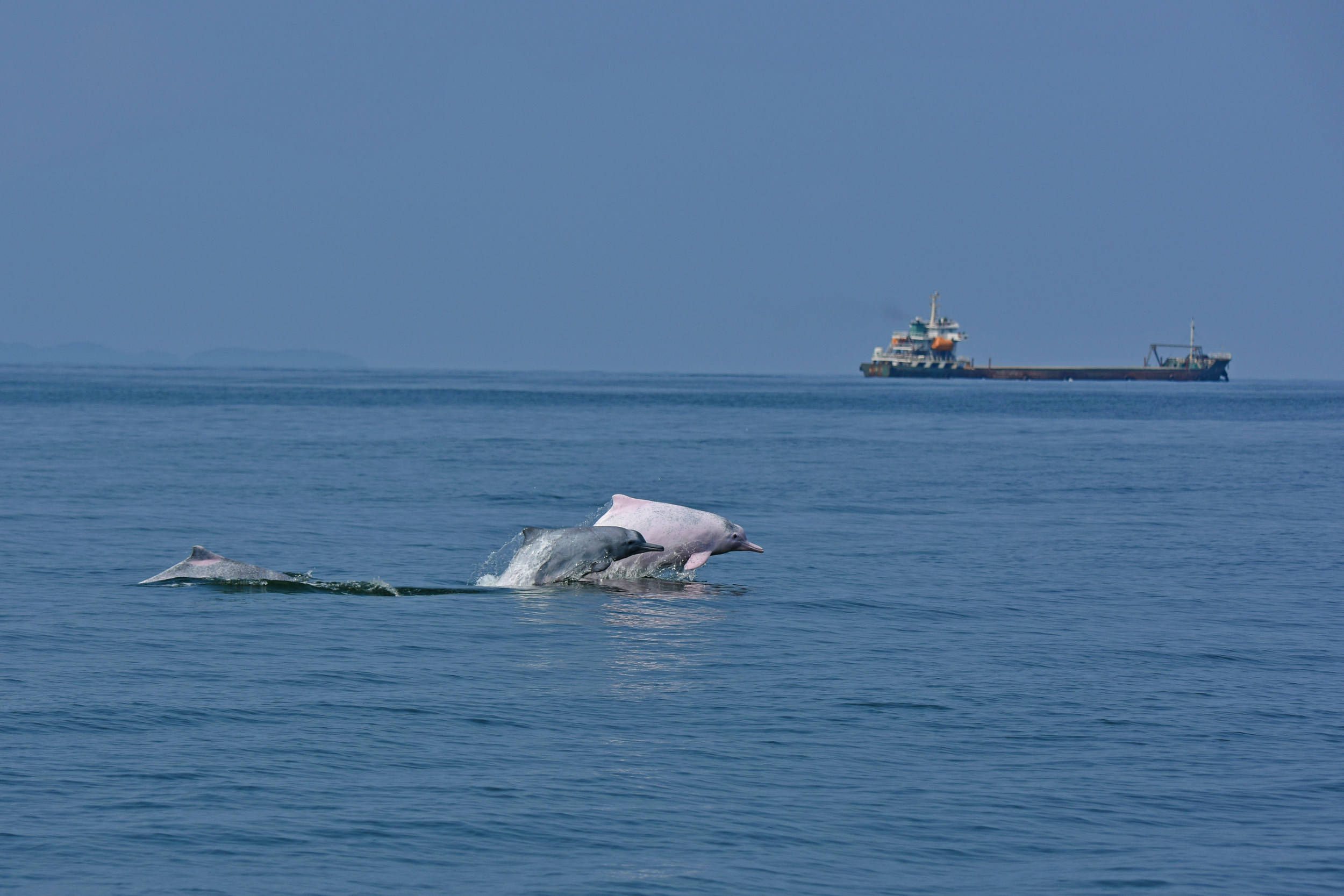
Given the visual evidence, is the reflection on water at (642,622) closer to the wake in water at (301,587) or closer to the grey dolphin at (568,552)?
the grey dolphin at (568,552)

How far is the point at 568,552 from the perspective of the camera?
1096 inches

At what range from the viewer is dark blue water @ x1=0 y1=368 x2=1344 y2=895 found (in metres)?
12.7

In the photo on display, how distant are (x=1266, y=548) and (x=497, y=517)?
20647mm

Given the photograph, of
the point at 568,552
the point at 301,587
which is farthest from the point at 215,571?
the point at 568,552

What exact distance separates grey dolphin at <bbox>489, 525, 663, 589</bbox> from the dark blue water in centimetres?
78

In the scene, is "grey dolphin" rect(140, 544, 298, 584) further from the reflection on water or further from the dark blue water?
the reflection on water

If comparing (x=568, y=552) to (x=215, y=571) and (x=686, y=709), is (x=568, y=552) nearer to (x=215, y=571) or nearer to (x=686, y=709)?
(x=215, y=571)

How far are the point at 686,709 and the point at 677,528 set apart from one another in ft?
35.4

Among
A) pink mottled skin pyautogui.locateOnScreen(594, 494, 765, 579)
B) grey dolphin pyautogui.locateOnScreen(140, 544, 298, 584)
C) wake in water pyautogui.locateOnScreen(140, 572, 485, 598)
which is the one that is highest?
pink mottled skin pyautogui.locateOnScreen(594, 494, 765, 579)

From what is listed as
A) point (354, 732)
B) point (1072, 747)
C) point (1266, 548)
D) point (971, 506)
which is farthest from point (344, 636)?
point (971, 506)

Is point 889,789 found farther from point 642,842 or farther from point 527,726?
point 527,726

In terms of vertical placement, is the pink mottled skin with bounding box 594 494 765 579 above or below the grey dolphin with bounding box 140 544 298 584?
above

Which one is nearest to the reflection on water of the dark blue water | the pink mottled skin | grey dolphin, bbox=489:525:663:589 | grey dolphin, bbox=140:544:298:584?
the dark blue water

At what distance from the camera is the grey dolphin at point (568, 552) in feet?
90.2
